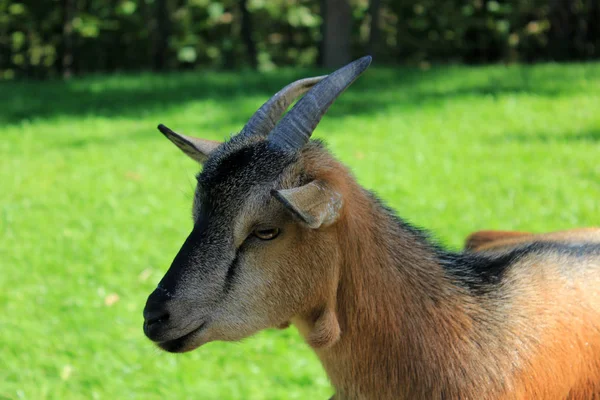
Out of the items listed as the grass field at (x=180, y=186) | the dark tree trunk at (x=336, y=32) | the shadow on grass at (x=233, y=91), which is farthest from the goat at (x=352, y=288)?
the dark tree trunk at (x=336, y=32)

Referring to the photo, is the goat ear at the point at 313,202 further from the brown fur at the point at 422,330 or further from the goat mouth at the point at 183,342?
the goat mouth at the point at 183,342

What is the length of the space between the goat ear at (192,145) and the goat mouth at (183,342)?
0.75 m

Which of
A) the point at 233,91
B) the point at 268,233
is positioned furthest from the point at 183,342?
the point at 233,91

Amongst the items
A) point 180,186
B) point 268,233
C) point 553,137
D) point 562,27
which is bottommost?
point 180,186

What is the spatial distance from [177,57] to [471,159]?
11.2 metres

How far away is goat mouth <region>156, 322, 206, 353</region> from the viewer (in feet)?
8.45

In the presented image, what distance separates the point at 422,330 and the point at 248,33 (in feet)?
49.5

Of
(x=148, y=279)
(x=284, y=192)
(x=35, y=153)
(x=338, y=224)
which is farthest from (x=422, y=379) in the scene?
(x=35, y=153)

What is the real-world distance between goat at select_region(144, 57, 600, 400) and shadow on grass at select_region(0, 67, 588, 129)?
670 cm

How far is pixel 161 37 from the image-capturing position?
1664 centimetres

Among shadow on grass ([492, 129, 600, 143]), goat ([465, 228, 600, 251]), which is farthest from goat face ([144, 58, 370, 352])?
shadow on grass ([492, 129, 600, 143])

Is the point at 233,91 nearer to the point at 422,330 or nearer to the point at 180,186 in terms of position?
the point at 180,186

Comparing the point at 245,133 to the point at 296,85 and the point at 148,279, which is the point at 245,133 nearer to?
the point at 296,85

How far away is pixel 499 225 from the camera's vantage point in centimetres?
603
